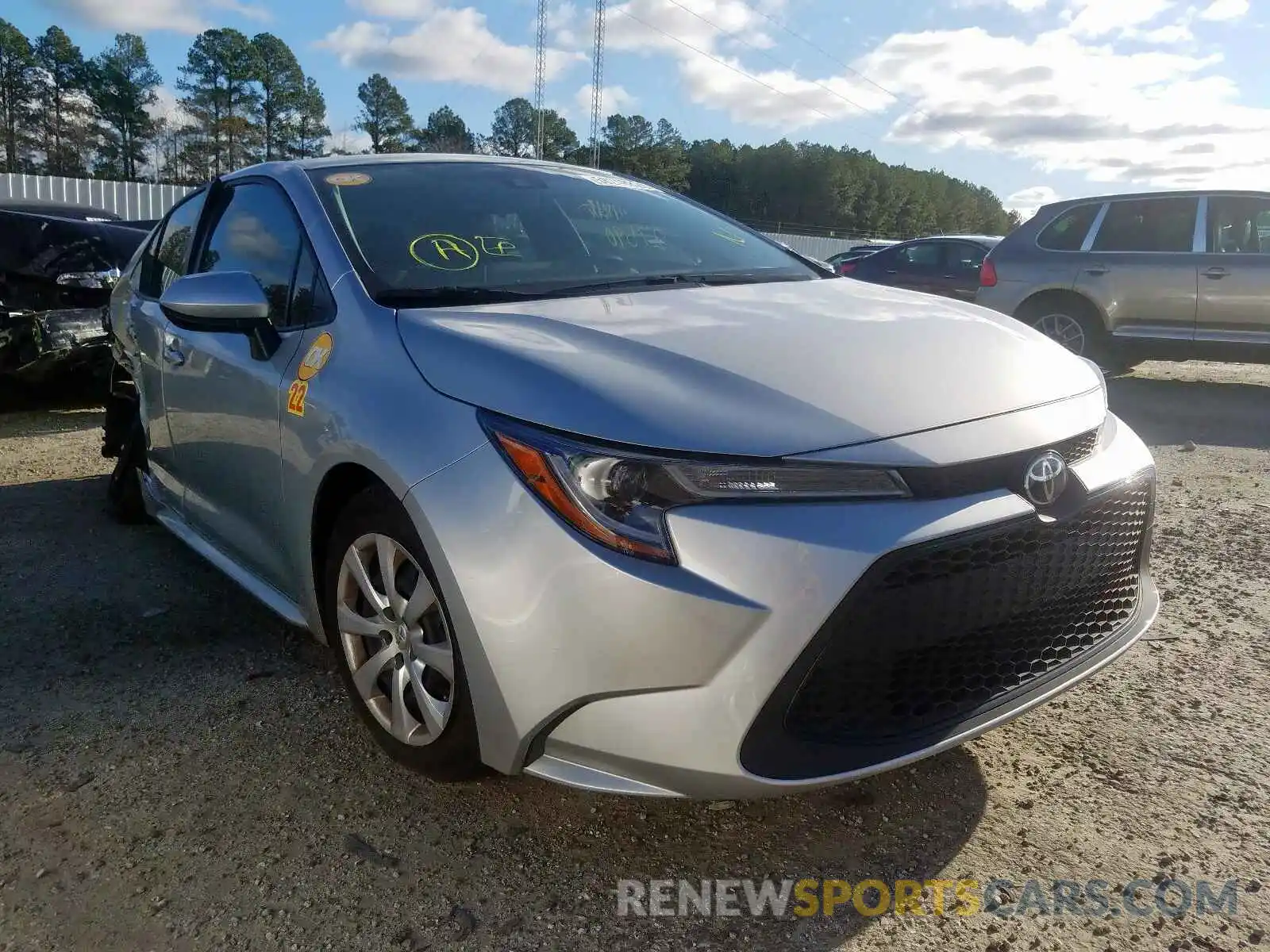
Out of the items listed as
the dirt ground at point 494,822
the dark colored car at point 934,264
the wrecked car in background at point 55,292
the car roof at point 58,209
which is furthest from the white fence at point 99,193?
the dirt ground at point 494,822

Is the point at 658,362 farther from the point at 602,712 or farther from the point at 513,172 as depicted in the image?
the point at 513,172

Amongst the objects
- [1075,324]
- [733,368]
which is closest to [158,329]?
[733,368]

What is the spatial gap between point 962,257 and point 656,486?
452 inches

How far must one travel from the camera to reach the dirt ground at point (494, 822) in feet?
6.15

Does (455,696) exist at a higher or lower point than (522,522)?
lower

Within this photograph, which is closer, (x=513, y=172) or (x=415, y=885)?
(x=415, y=885)

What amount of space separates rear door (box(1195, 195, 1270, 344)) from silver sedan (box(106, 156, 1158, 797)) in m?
6.18

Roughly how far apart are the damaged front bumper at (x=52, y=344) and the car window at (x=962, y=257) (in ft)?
30.9

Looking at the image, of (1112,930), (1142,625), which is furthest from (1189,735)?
(1112,930)

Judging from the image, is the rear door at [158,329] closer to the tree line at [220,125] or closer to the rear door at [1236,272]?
the rear door at [1236,272]

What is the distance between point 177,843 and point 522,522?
43.0 inches

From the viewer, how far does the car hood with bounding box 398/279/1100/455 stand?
1827mm

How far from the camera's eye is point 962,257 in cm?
1218

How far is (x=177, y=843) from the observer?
2131mm
